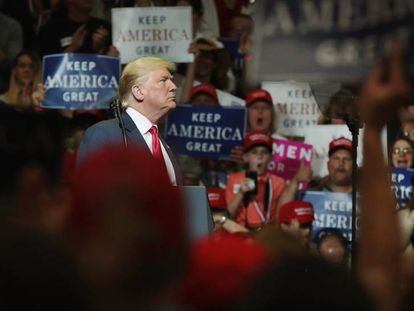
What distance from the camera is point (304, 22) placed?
3268 millimetres

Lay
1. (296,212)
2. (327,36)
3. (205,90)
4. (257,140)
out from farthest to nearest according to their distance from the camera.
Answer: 1. (205,90)
2. (257,140)
3. (296,212)
4. (327,36)

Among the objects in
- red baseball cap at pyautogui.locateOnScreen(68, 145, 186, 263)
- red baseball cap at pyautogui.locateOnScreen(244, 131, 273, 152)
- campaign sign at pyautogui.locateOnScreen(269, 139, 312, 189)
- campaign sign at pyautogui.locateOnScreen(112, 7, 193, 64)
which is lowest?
red baseball cap at pyautogui.locateOnScreen(68, 145, 186, 263)

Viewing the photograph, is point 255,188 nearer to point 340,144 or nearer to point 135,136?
point 340,144

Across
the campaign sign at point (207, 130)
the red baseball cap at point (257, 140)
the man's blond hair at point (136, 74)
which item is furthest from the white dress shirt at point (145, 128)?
the campaign sign at point (207, 130)

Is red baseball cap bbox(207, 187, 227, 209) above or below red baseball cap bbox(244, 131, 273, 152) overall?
below

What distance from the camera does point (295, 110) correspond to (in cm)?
1006

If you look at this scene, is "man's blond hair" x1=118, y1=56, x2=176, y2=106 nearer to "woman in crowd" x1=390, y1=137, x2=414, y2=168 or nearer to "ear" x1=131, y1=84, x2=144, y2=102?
"ear" x1=131, y1=84, x2=144, y2=102

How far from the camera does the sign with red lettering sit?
10.0 m

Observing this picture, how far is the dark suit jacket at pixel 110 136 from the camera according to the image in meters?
6.20

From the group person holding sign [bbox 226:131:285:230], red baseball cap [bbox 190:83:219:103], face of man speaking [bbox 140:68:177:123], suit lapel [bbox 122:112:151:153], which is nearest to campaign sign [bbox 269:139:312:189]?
person holding sign [bbox 226:131:285:230]

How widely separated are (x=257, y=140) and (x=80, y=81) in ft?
4.63

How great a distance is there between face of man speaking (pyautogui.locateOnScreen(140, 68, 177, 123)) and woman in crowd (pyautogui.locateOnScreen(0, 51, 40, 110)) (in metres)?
3.28

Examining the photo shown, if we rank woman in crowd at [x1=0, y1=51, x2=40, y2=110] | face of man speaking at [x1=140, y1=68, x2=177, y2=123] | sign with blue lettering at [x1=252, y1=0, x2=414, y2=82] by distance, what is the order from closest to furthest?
sign with blue lettering at [x1=252, y1=0, x2=414, y2=82] < face of man speaking at [x1=140, y1=68, x2=177, y2=123] < woman in crowd at [x1=0, y1=51, x2=40, y2=110]

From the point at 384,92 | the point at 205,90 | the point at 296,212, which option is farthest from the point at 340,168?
the point at 384,92
